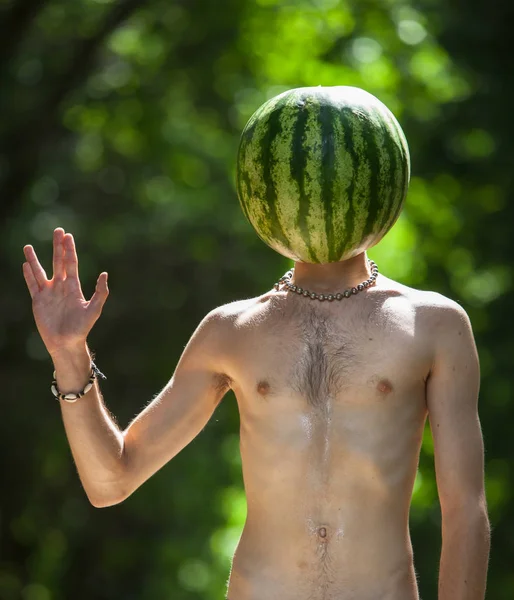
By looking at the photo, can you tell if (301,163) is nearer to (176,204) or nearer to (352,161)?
(352,161)

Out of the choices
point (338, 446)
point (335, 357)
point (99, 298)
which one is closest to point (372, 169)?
point (335, 357)

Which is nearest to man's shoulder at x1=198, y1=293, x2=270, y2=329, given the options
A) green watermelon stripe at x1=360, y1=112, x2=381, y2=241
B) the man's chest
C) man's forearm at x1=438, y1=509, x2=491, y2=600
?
the man's chest

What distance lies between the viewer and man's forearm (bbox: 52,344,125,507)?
160 inches

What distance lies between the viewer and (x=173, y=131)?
1325 cm

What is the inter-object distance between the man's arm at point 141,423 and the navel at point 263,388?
0.76 feet

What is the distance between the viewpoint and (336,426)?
3.91m

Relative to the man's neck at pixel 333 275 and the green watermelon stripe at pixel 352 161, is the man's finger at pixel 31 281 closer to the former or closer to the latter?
the man's neck at pixel 333 275

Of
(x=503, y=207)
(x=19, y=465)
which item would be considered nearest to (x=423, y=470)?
(x=503, y=207)

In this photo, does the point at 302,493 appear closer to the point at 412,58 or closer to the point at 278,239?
the point at 278,239

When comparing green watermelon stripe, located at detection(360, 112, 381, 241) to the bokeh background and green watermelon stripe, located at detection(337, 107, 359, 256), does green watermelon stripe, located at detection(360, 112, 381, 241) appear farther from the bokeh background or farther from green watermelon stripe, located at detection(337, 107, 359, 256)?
the bokeh background

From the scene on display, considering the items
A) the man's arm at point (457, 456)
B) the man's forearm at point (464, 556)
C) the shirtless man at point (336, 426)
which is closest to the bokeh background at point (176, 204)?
the shirtless man at point (336, 426)

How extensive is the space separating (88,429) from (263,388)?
2.06ft

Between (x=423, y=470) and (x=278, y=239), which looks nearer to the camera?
(x=278, y=239)

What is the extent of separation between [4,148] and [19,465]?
3.53 meters
